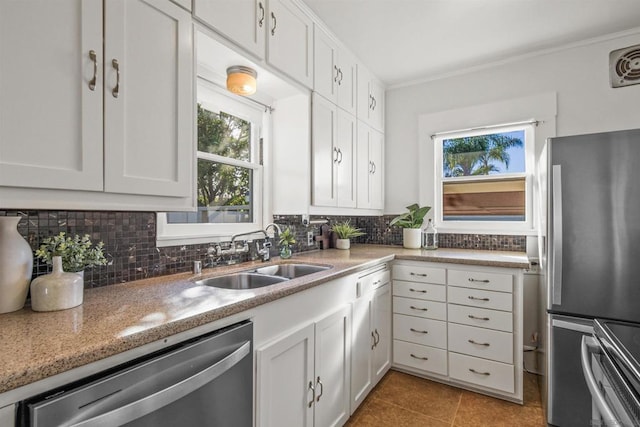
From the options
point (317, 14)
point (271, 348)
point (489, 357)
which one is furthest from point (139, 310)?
point (489, 357)

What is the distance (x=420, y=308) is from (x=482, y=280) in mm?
480

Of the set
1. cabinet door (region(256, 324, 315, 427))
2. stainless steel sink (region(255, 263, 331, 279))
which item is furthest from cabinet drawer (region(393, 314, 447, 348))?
cabinet door (region(256, 324, 315, 427))

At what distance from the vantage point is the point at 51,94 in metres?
0.92

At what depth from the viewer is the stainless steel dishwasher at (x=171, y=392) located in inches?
26.8

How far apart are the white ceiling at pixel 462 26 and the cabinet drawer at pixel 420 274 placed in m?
1.70

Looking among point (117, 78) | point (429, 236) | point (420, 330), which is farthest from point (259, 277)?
point (429, 236)

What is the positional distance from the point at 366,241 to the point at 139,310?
2558 mm

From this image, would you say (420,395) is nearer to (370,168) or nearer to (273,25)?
(370,168)

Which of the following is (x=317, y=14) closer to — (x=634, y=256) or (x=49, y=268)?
(x=49, y=268)

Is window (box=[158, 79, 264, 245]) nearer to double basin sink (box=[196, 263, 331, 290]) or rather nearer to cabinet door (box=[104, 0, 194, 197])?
double basin sink (box=[196, 263, 331, 290])

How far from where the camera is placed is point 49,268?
1.15 metres

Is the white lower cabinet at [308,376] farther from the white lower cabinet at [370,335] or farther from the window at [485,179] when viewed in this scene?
the window at [485,179]

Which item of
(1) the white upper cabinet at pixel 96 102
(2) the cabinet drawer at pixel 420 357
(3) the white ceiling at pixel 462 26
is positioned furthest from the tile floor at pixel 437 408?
(3) the white ceiling at pixel 462 26

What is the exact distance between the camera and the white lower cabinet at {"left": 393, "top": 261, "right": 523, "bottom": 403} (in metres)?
2.08
